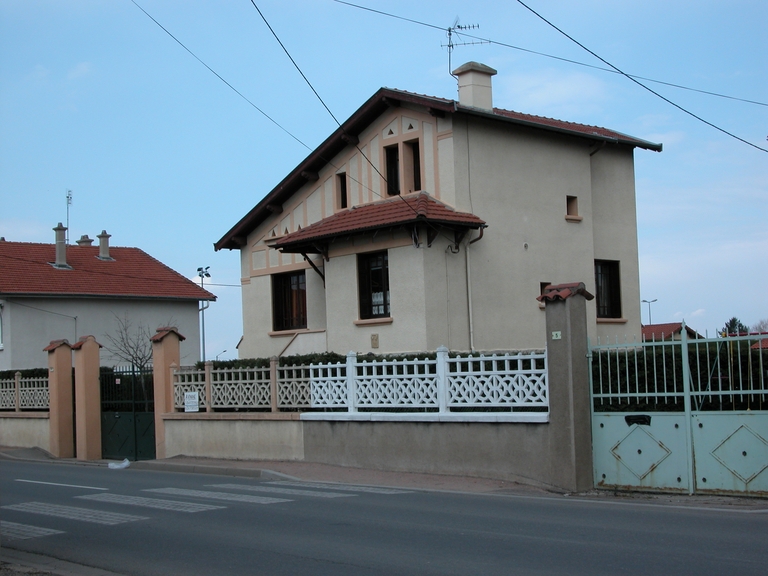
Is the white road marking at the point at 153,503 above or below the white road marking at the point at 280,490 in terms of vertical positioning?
above

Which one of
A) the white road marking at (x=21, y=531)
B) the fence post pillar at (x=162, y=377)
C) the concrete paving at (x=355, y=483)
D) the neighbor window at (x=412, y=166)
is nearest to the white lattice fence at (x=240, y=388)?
the concrete paving at (x=355, y=483)

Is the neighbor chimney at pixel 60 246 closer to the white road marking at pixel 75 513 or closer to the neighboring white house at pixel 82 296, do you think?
the neighboring white house at pixel 82 296

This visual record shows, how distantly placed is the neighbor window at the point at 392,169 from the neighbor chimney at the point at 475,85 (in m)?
2.11

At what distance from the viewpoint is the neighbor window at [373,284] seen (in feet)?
69.3

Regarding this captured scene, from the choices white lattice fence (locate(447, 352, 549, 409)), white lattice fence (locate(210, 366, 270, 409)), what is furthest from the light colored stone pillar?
white lattice fence (locate(447, 352, 549, 409))

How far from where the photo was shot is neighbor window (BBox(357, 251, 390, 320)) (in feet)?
69.3

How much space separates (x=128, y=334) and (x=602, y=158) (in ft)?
83.0

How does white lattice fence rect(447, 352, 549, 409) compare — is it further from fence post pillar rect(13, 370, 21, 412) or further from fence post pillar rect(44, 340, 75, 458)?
fence post pillar rect(13, 370, 21, 412)

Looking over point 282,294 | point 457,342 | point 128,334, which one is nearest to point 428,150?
point 457,342

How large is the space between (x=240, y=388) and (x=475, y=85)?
964 cm

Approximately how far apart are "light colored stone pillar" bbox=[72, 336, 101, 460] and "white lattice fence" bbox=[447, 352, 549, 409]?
12.9 meters

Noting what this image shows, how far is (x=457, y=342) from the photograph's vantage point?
66.5ft

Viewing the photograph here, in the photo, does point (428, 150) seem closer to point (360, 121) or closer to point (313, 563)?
point (360, 121)

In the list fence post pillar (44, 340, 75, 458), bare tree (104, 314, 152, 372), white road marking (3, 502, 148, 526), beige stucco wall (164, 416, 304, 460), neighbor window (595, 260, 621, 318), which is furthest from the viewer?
bare tree (104, 314, 152, 372)
